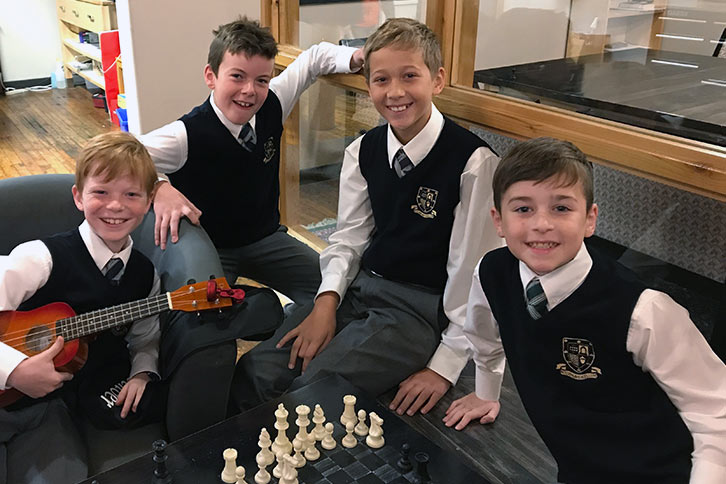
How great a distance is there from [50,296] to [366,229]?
79cm

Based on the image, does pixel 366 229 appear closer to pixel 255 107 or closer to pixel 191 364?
pixel 255 107

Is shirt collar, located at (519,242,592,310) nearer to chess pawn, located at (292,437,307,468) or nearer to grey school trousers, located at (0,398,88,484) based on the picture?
chess pawn, located at (292,437,307,468)

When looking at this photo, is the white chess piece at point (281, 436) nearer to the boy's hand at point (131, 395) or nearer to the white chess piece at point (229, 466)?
the white chess piece at point (229, 466)

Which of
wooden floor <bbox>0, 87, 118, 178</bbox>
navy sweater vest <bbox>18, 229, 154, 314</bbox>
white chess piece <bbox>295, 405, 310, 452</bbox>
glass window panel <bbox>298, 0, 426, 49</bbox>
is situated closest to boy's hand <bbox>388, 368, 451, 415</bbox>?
white chess piece <bbox>295, 405, 310, 452</bbox>

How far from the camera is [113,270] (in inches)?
57.4

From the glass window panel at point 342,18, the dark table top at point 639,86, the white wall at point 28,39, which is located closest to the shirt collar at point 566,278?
the dark table top at point 639,86

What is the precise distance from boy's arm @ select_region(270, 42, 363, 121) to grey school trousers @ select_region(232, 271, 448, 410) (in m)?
0.70

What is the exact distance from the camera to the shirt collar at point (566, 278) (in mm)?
1130

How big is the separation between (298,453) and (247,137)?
1030mm

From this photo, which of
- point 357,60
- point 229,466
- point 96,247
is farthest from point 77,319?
point 357,60

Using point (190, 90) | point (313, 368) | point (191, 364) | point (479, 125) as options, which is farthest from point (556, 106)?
point (190, 90)

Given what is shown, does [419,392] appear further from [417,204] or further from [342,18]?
[342,18]

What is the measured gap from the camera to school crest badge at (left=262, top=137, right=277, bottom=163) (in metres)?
1.97

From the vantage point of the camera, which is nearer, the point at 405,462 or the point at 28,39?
the point at 405,462
